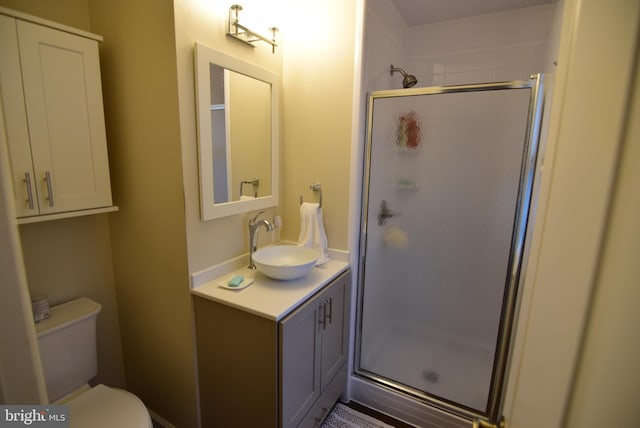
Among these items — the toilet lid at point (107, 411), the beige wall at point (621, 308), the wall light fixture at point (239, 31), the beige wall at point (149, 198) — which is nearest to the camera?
the beige wall at point (621, 308)

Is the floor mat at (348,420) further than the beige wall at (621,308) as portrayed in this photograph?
Yes

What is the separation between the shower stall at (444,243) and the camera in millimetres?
1710

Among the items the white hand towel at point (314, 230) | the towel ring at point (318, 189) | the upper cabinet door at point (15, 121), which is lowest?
the white hand towel at point (314, 230)

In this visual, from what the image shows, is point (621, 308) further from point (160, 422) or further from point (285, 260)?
point (160, 422)

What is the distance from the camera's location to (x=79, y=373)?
1476 mm

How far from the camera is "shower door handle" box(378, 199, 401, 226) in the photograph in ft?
6.77

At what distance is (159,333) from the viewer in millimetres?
1623

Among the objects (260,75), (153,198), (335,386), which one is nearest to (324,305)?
(335,386)

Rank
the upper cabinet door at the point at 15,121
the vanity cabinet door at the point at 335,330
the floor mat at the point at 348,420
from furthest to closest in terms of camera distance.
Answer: the floor mat at the point at 348,420 → the vanity cabinet door at the point at 335,330 → the upper cabinet door at the point at 15,121

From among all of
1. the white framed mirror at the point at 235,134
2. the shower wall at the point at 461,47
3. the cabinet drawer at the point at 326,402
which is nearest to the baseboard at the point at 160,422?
the cabinet drawer at the point at 326,402

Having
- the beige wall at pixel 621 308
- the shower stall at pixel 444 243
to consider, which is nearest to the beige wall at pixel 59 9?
the shower stall at pixel 444 243

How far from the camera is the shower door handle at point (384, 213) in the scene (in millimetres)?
2062

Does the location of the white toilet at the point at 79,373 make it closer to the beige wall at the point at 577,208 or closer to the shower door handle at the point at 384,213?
the beige wall at the point at 577,208

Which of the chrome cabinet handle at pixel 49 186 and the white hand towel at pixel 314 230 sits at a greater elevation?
the chrome cabinet handle at pixel 49 186
